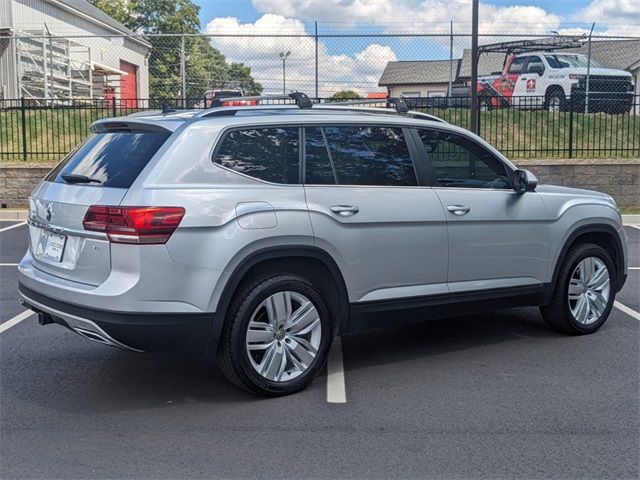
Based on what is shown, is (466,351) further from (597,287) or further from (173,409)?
(173,409)

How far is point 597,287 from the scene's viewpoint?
20.3 feet

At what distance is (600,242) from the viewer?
249 inches

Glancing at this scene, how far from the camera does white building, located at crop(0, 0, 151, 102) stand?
25.8 meters

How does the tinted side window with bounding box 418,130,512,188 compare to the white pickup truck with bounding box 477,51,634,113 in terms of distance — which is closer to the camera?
the tinted side window with bounding box 418,130,512,188

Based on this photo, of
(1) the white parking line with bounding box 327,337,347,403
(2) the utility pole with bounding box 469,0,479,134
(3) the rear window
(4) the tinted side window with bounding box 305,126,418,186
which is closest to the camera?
(3) the rear window

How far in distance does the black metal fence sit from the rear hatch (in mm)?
12779

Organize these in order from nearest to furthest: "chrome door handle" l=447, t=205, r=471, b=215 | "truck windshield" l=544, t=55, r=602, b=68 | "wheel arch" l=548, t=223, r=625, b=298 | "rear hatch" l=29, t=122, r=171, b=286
→ "rear hatch" l=29, t=122, r=171, b=286
"chrome door handle" l=447, t=205, r=471, b=215
"wheel arch" l=548, t=223, r=625, b=298
"truck windshield" l=544, t=55, r=602, b=68

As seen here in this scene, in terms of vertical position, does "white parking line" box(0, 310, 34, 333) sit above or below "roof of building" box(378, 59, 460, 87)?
below

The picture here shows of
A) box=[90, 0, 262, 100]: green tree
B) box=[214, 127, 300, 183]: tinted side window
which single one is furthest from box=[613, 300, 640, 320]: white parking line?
box=[90, 0, 262, 100]: green tree

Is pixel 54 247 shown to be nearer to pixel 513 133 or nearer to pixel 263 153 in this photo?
pixel 263 153

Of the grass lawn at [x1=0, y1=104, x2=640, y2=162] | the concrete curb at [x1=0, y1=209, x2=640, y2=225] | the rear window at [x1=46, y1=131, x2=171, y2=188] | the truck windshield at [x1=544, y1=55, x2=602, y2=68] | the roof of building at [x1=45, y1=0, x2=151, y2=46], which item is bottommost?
the concrete curb at [x1=0, y1=209, x2=640, y2=225]

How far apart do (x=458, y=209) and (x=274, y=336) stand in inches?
64.8

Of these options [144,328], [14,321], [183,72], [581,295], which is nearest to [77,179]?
[144,328]

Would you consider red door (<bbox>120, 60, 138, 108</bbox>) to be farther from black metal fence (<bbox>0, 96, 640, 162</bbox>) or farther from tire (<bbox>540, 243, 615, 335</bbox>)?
tire (<bbox>540, 243, 615, 335</bbox>)
